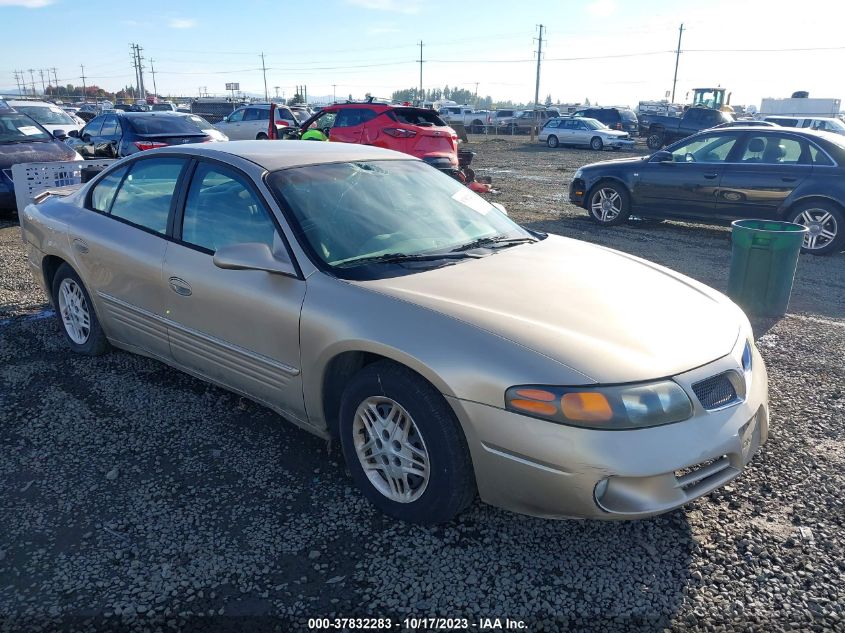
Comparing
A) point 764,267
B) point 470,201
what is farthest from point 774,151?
point 470,201

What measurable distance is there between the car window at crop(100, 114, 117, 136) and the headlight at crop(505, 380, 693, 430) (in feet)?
43.2

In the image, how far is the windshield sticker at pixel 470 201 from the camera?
398 cm

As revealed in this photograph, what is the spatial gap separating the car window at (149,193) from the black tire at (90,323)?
673 mm

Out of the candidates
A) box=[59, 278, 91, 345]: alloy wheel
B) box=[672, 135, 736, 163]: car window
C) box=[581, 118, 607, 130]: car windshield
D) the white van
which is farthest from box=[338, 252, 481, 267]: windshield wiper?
box=[581, 118, 607, 130]: car windshield

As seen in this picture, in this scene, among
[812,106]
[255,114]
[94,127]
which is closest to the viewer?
[94,127]

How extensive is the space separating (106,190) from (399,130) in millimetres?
8064

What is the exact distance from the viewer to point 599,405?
2.42 m

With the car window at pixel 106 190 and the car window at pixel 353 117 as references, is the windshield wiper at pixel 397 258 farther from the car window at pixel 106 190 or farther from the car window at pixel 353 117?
the car window at pixel 353 117

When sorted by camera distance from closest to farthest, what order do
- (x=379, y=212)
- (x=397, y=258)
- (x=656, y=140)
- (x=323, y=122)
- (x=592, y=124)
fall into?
(x=397, y=258) → (x=379, y=212) → (x=323, y=122) → (x=656, y=140) → (x=592, y=124)

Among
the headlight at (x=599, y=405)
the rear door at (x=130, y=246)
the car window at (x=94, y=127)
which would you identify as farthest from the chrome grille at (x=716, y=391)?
the car window at (x=94, y=127)

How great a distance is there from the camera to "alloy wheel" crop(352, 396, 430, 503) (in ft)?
9.18

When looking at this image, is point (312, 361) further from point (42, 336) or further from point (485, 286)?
point (42, 336)

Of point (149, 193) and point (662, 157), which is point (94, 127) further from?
point (149, 193)

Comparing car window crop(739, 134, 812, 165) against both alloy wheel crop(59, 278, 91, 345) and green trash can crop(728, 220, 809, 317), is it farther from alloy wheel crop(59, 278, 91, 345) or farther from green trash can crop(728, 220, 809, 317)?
alloy wheel crop(59, 278, 91, 345)
